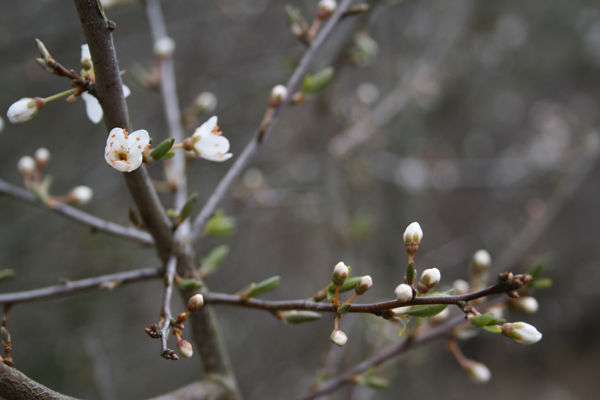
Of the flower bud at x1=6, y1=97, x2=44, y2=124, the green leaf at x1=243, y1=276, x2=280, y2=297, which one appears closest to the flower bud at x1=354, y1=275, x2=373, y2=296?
the green leaf at x1=243, y1=276, x2=280, y2=297

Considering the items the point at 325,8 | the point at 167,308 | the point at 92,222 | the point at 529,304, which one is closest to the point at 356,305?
the point at 167,308

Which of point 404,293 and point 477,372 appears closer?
point 404,293

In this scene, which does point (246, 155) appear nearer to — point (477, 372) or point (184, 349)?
point (184, 349)

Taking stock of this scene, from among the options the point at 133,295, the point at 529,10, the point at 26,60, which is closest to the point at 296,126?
the point at 26,60

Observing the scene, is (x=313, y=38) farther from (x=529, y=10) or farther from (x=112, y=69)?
(x=529, y=10)

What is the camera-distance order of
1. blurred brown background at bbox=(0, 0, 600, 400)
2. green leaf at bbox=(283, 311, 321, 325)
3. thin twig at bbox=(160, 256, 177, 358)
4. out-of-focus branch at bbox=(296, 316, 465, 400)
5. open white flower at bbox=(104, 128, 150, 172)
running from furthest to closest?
blurred brown background at bbox=(0, 0, 600, 400), out-of-focus branch at bbox=(296, 316, 465, 400), green leaf at bbox=(283, 311, 321, 325), open white flower at bbox=(104, 128, 150, 172), thin twig at bbox=(160, 256, 177, 358)

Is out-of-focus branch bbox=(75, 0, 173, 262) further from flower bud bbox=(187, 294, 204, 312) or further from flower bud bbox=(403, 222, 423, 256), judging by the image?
flower bud bbox=(403, 222, 423, 256)
